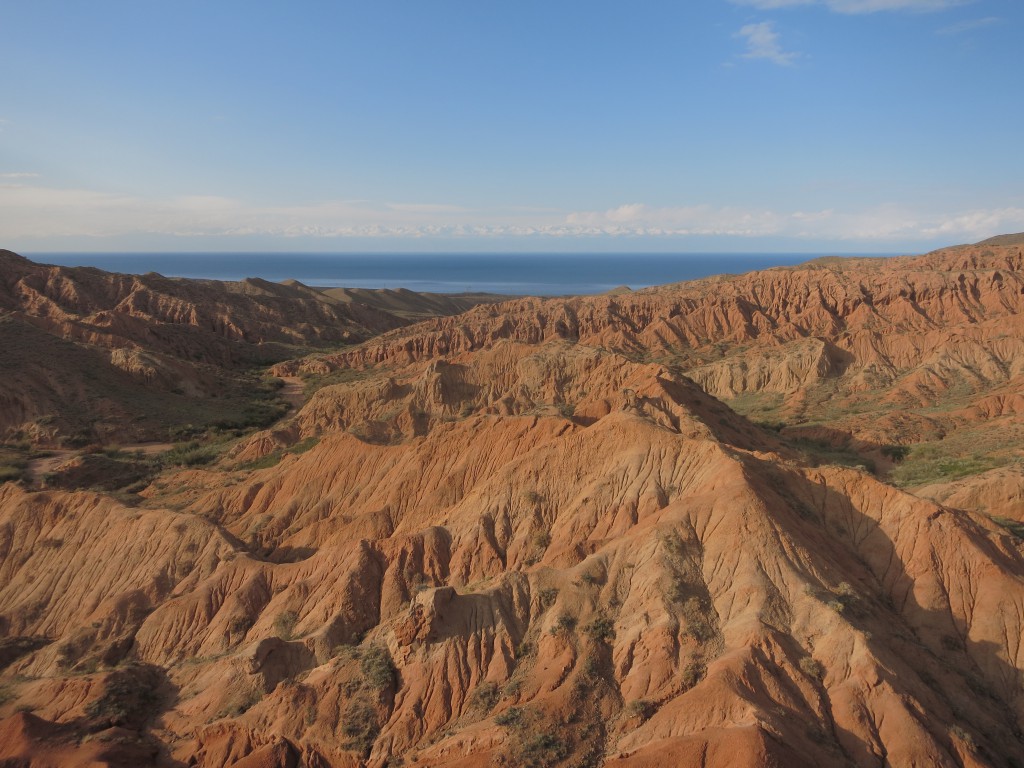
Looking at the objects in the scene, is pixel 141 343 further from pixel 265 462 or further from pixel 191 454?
pixel 265 462

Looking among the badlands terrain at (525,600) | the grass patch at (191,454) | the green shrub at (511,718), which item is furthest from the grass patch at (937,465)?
the grass patch at (191,454)

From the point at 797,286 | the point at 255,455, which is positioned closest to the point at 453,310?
the point at 797,286

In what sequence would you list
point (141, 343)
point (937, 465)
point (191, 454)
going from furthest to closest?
point (141, 343) < point (191, 454) < point (937, 465)

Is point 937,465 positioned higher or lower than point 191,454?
higher

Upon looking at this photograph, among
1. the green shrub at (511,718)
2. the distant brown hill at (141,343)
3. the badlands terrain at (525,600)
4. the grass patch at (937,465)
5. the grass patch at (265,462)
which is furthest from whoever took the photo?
the distant brown hill at (141,343)

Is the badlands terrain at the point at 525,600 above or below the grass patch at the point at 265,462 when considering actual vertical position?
above

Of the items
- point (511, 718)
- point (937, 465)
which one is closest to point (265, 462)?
point (511, 718)

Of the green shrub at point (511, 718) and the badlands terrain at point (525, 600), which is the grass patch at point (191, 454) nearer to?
the badlands terrain at point (525, 600)

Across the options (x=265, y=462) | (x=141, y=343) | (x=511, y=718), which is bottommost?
(x=265, y=462)

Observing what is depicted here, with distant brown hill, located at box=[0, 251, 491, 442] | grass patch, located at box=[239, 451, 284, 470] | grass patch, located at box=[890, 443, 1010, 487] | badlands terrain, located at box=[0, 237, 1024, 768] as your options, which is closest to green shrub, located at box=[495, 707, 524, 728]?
badlands terrain, located at box=[0, 237, 1024, 768]

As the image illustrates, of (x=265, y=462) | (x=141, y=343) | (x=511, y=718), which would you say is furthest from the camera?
(x=141, y=343)

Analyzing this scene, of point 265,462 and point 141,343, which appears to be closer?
point 265,462

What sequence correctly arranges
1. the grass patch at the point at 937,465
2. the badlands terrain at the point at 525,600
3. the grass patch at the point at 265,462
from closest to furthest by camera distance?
1. the badlands terrain at the point at 525,600
2. the grass patch at the point at 937,465
3. the grass patch at the point at 265,462
